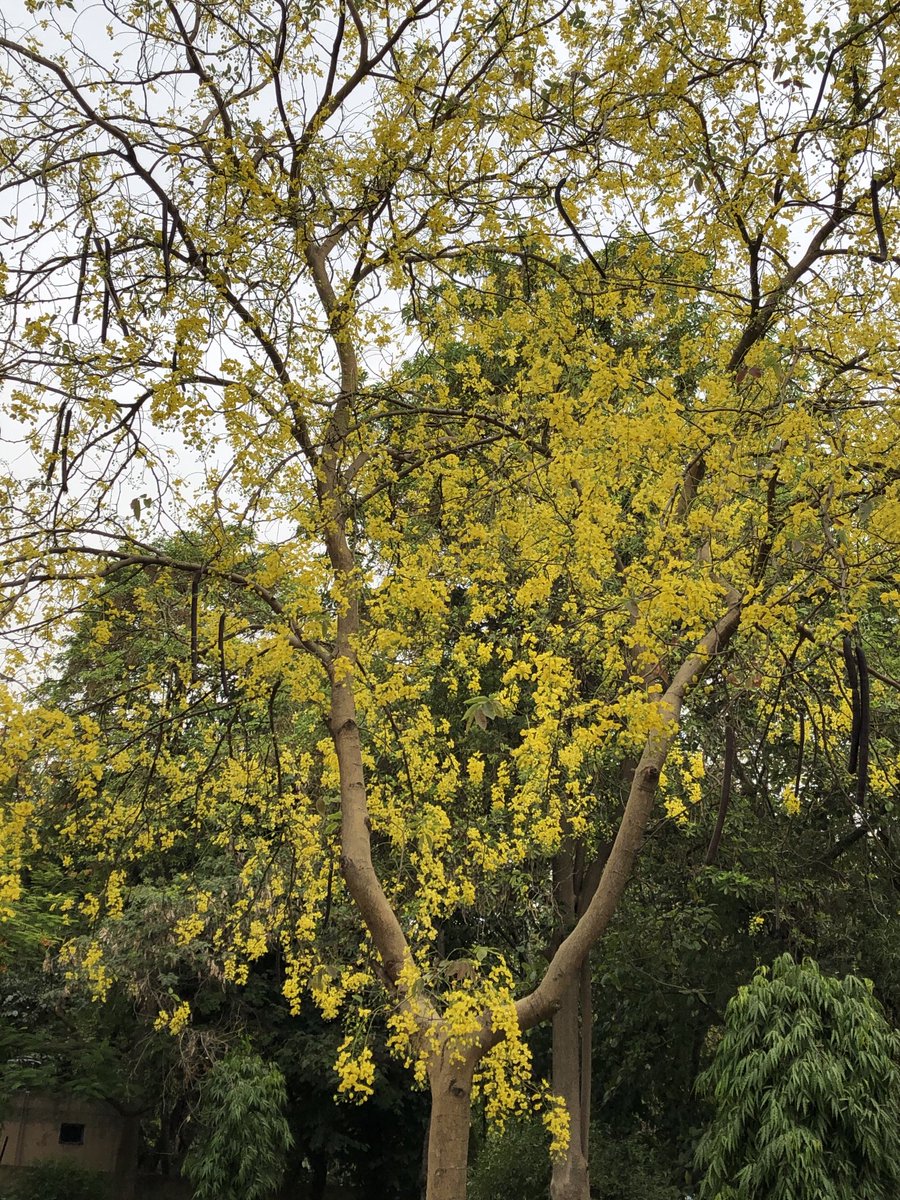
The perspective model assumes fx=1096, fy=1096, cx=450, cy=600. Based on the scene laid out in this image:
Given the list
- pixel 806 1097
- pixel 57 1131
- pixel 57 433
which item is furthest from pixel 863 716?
pixel 57 1131

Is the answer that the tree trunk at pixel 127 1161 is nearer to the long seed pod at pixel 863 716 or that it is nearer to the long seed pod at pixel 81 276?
the long seed pod at pixel 81 276

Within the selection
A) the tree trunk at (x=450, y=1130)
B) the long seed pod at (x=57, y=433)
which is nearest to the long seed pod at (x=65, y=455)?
the long seed pod at (x=57, y=433)

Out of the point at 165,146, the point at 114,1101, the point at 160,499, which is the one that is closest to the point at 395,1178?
the point at 114,1101

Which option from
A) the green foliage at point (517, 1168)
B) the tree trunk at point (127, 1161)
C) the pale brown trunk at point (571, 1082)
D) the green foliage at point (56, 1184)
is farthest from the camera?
the tree trunk at point (127, 1161)

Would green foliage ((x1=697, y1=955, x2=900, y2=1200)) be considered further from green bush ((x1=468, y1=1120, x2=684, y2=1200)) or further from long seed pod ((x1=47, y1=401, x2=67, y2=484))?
long seed pod ((x1=47, y1=401, x2=67, y2=484))

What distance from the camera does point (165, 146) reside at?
4590 millimetres

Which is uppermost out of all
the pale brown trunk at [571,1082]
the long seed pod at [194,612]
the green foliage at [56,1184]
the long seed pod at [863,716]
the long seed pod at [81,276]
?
the long seed pod at [81,276]

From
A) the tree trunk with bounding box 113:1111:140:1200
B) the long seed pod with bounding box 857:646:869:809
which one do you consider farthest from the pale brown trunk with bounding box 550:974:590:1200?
the tree trunk with bounding box 113:1111:140:1200

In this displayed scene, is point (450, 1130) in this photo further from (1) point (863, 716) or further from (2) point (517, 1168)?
(2) point (517, 1168)

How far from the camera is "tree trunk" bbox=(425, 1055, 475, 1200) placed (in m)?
4.32

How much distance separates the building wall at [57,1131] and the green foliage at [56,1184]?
2.65 ft

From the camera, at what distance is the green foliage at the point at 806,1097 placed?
21.4 ft

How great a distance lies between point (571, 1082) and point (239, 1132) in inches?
132

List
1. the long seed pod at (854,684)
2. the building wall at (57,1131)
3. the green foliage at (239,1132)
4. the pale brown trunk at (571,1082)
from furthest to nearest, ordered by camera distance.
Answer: the building wall at (57,1131) → the green foliage at (239,1132) → the pale brown trunk at (571,1082) → the long seed pod at (854,684)
